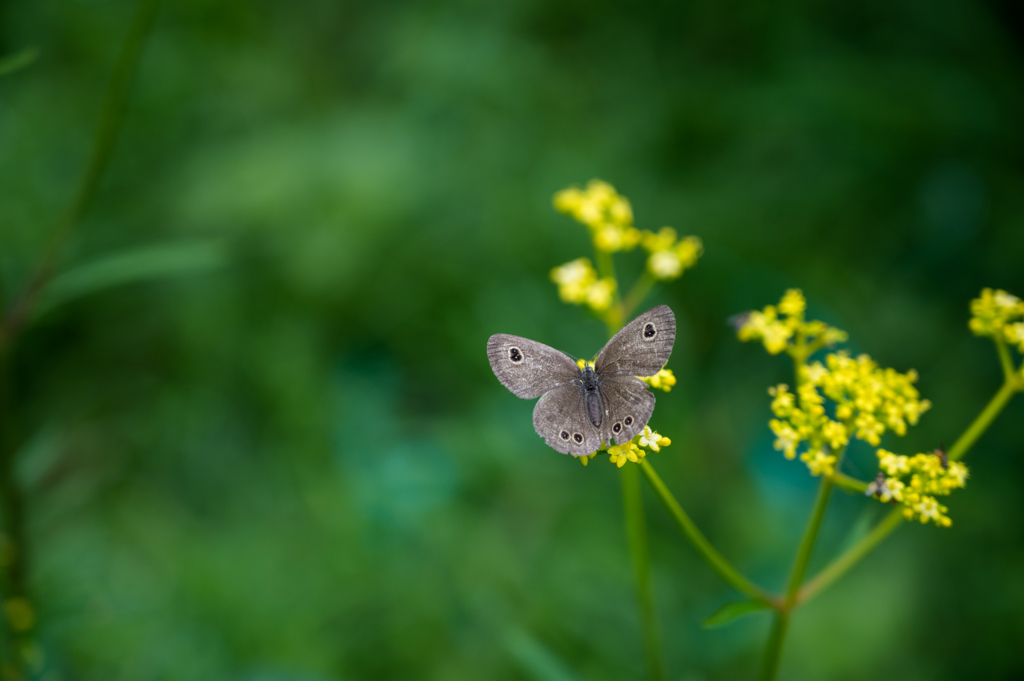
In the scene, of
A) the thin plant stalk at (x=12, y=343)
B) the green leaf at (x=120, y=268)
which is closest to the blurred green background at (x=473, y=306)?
the thin plant stalk at (x=12, y=343)

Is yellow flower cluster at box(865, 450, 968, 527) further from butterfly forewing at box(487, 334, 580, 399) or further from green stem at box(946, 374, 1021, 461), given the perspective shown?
butterfly forewing at box(487, 334, 580, 399)

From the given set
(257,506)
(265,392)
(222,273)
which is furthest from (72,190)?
(257,506)

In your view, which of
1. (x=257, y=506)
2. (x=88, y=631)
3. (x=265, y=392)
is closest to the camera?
(x=88, y=631)

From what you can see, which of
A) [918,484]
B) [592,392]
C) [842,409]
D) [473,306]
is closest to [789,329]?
[842,409]

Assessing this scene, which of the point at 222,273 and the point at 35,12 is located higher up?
the point at 35,12

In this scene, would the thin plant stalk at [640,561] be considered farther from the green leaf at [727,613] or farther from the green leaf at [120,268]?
the green leaf at [120,268]

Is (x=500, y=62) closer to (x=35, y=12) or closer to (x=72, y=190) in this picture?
(x=72, y=190)

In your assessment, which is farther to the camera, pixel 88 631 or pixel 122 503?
pixel 122 503

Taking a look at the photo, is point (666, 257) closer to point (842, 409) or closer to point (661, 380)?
point (661, 380)
